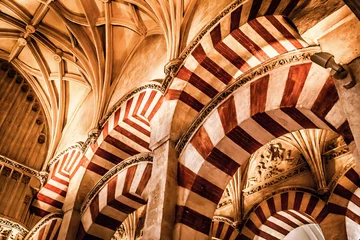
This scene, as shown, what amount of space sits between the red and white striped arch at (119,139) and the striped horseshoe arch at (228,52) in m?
1.44

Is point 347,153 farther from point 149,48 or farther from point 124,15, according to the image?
point 124,15

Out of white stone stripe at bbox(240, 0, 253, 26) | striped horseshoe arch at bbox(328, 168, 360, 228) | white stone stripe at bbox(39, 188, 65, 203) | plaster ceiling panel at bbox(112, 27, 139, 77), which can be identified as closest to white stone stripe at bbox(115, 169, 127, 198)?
white stone stripe at bbox(39, 188, 65, 203)

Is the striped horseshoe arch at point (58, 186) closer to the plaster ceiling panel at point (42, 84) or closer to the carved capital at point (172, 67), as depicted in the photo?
the plaster ceiling panel at point (42, 84)

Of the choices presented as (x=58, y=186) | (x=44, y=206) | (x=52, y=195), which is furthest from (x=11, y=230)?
(x=58, y=186)

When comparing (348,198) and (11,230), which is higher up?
(348,198)

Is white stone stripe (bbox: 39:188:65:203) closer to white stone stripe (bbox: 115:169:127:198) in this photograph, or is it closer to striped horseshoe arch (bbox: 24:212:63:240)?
striped horseshoe arch (bbox: 24:212:63:240)

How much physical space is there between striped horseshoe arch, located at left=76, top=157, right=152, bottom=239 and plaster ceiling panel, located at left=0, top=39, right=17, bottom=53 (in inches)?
176

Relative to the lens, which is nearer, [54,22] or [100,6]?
[100,6]

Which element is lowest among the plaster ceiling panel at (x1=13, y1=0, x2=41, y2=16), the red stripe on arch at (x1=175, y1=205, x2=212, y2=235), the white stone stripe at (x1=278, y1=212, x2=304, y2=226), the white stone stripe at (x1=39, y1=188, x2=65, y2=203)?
the red stripe on arch at (x1=175, y1=205, x2=212, y2=235)

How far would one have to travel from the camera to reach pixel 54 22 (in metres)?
8.36

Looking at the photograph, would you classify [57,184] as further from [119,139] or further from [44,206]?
[119,139]

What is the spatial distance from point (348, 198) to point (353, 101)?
14.1 ft

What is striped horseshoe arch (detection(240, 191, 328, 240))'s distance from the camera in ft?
23.7

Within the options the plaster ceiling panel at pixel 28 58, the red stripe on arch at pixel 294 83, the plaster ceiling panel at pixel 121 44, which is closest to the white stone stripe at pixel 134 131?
the plaster ceiling panel at pixel 121 44
